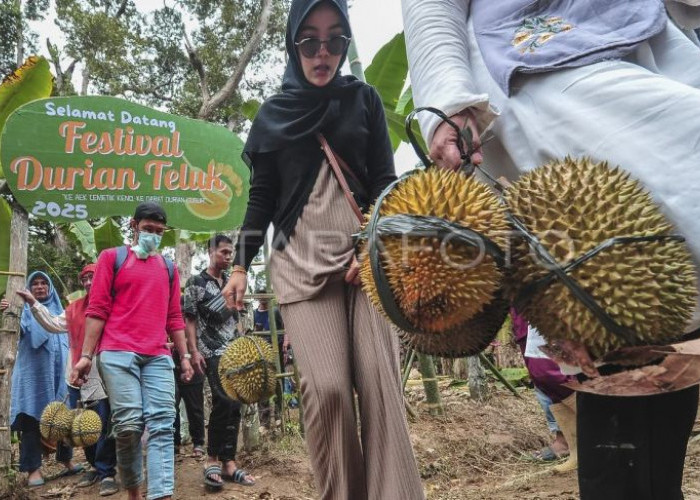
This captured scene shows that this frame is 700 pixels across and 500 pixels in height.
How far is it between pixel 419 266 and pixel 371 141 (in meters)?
1.41

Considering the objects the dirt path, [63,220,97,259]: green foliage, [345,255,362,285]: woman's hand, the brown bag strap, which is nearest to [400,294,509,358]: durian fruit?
[345,255,362,285]: woman's hand

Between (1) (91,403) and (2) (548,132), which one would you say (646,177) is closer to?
(2) (548,132)

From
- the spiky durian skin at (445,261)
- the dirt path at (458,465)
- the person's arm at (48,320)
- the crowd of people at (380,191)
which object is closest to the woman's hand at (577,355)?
the crowd of people at (380,191)

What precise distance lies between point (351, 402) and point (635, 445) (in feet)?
3.36

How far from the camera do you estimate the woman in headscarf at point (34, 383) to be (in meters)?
5.02

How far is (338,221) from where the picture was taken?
2.15 meters

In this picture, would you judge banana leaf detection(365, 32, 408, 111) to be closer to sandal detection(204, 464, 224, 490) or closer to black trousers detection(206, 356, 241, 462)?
black trousers detection(206, 356, 241, 462)

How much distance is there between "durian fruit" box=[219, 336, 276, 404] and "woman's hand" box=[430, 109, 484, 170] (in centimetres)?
289

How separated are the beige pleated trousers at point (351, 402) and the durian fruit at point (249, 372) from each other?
74.4 inches

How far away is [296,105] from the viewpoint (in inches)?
91.0

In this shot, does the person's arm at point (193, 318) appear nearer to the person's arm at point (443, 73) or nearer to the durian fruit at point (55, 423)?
the durian fruit at point (55, 423)

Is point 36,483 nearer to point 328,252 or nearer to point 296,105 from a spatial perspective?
point 328,252

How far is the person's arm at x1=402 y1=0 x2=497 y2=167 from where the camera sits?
4.08 feet

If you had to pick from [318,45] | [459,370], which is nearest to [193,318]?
[318,45]
